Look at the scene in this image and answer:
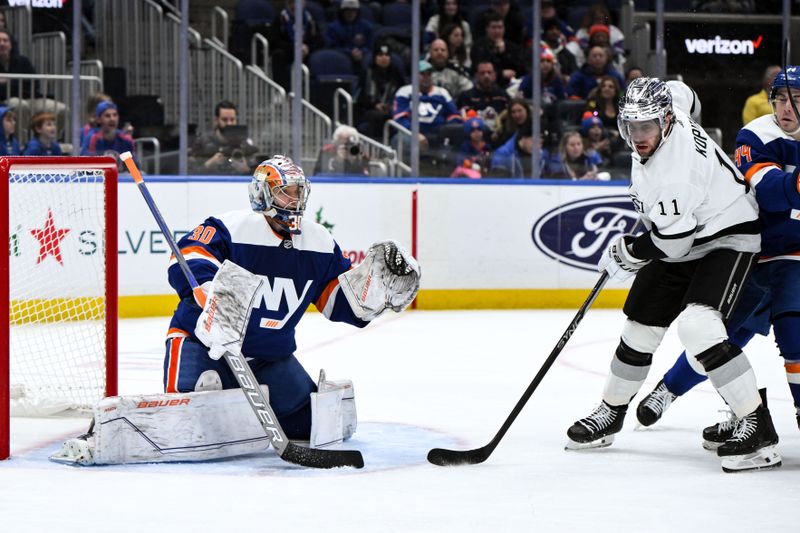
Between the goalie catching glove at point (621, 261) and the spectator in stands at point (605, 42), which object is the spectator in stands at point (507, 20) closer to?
the spectator in stands at point (605, 42)

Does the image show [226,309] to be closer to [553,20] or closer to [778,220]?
[778,220]

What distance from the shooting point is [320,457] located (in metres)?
3.58

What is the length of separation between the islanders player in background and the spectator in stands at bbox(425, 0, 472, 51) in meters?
4.75

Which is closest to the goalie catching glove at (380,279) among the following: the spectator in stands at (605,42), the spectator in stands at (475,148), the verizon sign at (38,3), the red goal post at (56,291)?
the red goal post at (56,291)

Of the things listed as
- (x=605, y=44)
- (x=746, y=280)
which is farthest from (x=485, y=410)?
(x=605, y=44)

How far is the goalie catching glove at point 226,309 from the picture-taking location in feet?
11.6

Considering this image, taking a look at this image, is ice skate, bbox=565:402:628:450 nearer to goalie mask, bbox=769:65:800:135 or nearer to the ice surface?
the ice surface

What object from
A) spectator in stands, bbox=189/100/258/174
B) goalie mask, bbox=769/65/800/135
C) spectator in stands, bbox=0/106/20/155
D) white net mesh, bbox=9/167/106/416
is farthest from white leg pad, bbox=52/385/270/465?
spectator in stands, bbox=189/100/258/174

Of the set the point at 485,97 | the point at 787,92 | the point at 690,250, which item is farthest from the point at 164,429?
the point at 485,97

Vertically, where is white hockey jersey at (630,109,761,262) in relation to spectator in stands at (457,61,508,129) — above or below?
below

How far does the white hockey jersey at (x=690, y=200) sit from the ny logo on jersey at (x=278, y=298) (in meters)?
0.99

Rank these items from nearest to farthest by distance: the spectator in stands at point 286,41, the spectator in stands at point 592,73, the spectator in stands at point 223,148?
the spectator in stands at point 223,148 → the spectator in stands at point 286,41 → the spectator in stands at point 592,73

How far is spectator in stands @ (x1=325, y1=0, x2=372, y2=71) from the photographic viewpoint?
28.1ft

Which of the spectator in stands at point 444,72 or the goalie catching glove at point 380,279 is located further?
the spectator in stands at point 444,72
